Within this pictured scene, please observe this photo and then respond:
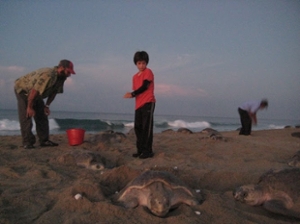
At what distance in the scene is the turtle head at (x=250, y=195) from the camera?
241 cm

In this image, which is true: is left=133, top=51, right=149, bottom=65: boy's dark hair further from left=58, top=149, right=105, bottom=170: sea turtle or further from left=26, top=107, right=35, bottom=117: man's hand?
left=26, top=107, right=35, bottom=117: man's hand

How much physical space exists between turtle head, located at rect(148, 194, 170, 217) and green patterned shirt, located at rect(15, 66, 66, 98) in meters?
3.48

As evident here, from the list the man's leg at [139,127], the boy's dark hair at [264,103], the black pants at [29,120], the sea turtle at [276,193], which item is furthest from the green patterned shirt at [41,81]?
the boy's dark hair at [264,103]

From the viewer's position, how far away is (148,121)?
4.48 meters

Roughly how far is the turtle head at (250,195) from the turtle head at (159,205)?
788 mm

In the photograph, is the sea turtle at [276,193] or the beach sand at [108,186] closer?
the beach sand at [108,186]

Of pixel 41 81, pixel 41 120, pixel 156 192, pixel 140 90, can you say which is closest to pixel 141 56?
pixel 140 90

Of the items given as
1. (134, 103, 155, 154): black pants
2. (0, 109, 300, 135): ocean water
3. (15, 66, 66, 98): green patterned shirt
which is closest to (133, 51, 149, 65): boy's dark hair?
(134, 103, 155, 154): black pants

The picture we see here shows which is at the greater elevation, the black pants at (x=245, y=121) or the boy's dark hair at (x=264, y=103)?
the boy's dark hair at (x=264, y=103)

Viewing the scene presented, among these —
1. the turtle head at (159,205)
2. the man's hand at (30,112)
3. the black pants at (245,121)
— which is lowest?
the black pants at (245,121)

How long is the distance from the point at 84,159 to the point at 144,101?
1445 mm

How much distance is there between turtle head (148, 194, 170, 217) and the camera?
6.70ft

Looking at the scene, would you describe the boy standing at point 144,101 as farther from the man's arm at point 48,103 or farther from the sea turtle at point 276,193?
the sea turtle at point 276,193

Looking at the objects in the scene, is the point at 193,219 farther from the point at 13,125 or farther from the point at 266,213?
the point at 13,125
